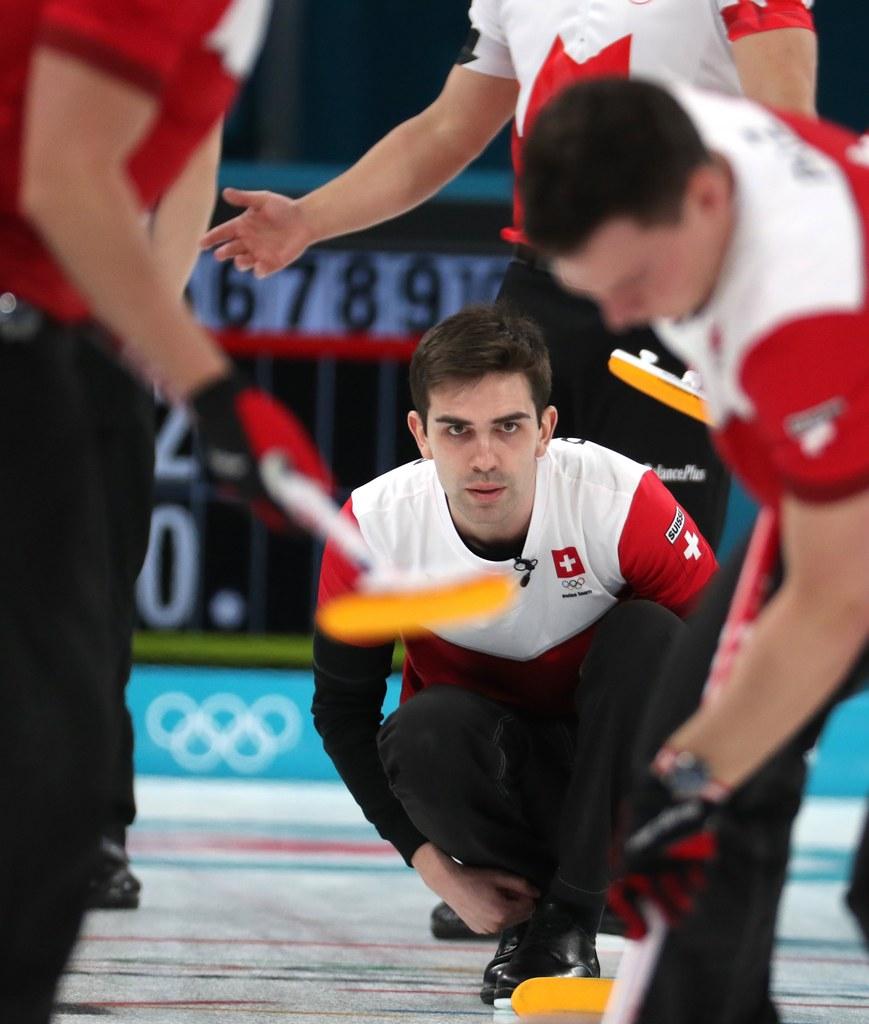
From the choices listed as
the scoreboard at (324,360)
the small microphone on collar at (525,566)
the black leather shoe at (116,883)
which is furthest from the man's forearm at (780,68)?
the scoreboard at (324,360)

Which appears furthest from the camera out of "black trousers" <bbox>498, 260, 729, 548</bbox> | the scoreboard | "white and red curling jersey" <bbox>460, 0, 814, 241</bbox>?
the scoreboard

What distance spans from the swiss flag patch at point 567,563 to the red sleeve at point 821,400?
1.29 m

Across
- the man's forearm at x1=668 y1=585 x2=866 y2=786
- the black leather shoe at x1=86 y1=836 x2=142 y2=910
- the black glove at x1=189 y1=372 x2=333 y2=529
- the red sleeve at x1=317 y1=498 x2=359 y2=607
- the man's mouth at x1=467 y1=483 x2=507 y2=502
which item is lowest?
the black leather shoe at x1=86 y1=836 x2=142 y2=910

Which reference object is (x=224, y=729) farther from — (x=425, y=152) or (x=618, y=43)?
(x=618, y=43)

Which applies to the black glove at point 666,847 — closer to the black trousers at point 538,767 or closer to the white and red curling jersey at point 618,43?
the black trousers at point 538,767

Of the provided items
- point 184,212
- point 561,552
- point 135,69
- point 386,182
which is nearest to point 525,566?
point 561,552

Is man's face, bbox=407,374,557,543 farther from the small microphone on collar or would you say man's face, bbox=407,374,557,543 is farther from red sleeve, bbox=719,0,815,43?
red sleeve, bbox=719,0,815,43

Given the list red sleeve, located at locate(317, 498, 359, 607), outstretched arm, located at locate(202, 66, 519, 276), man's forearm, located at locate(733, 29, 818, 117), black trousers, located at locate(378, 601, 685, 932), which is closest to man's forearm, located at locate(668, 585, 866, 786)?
black trousers, located at locate(378, 601, 685, 932)

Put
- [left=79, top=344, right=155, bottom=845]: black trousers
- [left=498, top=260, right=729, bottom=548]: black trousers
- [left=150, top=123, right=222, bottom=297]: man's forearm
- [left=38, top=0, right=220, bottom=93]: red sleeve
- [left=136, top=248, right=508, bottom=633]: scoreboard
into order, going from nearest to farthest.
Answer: [left=38, top=0, right=220, bottom=93]: red sleeve
[left=79, top=344, right=155, bottom=845]: black trousers
[left=150, top=123, right=222, bottom=297]: man's forearm
[left=498, top=260, right=729, bottom=548]: black trousers
[left=136, top=248, right=508, bottom=633]: scoreboard

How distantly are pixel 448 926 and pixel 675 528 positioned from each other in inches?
32.7

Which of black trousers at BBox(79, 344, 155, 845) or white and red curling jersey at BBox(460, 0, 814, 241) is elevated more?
white and red curling jersey at BBox(460, 0, 814, 241)

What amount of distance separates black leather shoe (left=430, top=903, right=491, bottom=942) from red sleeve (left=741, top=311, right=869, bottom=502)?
1.78m

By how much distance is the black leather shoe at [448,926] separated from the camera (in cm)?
322

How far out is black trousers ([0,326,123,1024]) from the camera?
5.37ft
